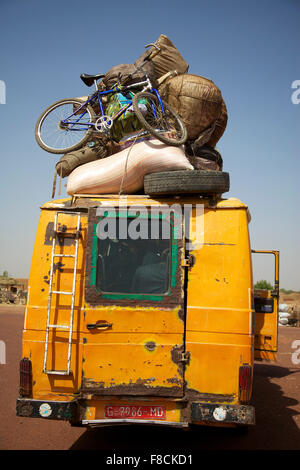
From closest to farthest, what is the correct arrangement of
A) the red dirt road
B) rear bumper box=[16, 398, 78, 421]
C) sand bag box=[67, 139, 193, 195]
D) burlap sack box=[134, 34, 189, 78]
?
rear bumper box=[16, 398, 78, 421] → the red dirt road → sand bag box=[67, 139, 193, 195] → burlap sack box=[134, 34, 189, 78]

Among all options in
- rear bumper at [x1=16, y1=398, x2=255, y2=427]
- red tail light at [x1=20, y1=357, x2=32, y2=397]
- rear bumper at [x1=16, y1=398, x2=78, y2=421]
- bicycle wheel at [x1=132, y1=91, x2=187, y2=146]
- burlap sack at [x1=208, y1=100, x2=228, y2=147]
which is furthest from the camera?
burlap sack at [x1=208, y1=100, x2=228, y2=147]

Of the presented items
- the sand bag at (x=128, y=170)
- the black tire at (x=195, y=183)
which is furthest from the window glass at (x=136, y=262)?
the sand bag at (x=128, y=170)

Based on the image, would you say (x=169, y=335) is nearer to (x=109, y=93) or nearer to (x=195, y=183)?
(x=195, y=183)

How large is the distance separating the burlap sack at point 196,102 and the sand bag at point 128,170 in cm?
161

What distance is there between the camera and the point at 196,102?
698 centimetres

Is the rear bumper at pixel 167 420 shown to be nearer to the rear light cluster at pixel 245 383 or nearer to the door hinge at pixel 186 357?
the rear light cluster at pixel 245 383

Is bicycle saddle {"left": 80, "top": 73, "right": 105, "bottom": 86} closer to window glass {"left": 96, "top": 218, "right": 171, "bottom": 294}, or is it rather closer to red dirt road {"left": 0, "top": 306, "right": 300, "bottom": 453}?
window glass {"left": 96, "top": 218, "right": 171, "bottom": 294}

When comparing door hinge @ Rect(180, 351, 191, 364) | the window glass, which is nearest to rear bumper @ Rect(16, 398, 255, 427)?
door hinge @ Rect(180, 351, 191, 364)

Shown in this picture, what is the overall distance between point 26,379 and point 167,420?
1.46 meters

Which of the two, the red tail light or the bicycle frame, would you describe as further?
the bicycle frame

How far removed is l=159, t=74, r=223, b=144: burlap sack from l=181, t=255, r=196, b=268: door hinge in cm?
296

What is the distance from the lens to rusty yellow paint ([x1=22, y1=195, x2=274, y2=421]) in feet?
15.0
